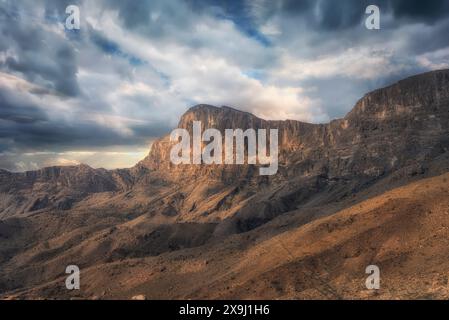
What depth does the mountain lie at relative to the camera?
35.8 m

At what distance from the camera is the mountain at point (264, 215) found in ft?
117

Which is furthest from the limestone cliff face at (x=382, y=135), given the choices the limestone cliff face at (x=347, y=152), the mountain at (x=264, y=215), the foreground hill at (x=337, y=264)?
the foreground hill at (x=337, y=264)

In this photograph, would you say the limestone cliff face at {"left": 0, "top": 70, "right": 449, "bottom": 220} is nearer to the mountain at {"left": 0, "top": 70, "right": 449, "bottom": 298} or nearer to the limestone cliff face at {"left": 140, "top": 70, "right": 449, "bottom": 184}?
the limestone cliff face at {"left": 140, "top": 70, "right": 449, "bottom": 184}

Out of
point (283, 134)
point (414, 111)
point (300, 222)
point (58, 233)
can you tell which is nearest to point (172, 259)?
point (300, 222)

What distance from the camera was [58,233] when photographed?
11331 cm

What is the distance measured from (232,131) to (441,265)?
150816 mm

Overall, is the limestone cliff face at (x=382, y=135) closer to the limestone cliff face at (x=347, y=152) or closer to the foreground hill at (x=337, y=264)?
the limestone cliff face at (x=347, y=152)

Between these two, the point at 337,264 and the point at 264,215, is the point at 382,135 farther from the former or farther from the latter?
the point at 337,264

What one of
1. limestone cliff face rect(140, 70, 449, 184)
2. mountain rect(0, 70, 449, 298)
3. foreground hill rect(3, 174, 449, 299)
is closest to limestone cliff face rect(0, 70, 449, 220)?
limestone cliff face rect(140, 70, 449, 184)

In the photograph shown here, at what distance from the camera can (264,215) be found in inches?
3873

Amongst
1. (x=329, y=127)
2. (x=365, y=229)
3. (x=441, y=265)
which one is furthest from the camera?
(x=329, y=127)

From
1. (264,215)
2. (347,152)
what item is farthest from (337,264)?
(347,152)
